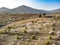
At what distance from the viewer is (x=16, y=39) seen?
29.1m

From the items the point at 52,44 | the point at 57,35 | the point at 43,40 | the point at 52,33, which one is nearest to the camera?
the point at 52,44

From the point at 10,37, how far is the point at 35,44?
5.25 m

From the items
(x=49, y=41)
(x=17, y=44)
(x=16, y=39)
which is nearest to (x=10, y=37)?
(x=16, y=39)

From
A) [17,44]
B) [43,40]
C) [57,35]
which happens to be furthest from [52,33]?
[17,44]

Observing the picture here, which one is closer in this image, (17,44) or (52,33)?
(17,44)

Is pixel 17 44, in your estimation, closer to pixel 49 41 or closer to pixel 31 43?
pixel 31 43

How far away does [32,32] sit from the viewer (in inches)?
1326

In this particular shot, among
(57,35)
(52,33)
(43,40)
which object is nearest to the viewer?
(43,40)

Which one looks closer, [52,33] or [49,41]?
[49,41]

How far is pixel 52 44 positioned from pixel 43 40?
225 centimetres

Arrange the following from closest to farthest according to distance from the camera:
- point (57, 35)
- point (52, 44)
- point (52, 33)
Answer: point (52, 44), point (57, 35), point (52, 33)

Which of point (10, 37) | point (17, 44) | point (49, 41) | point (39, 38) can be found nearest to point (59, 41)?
point (49, 41)

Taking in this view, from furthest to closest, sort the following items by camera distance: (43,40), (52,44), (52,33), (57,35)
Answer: (52,33) < (57,35) < (43,40) < (52,44)

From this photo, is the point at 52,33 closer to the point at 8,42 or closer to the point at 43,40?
the point at 43,40
